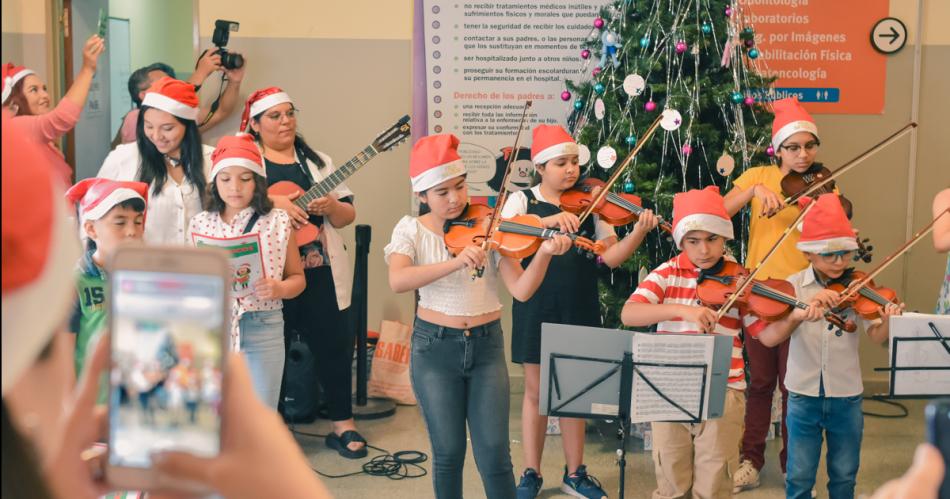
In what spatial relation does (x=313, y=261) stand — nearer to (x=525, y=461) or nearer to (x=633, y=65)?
(x=525, y=461)

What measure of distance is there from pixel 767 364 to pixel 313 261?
6.06 feet

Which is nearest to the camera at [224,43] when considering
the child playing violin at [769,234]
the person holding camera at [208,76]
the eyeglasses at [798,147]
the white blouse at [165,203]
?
the person holding camera at [208,76]

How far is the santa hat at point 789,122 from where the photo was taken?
399cm

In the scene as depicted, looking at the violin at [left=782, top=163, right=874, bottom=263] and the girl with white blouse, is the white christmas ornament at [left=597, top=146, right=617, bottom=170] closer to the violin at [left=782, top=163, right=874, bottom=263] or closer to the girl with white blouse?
the violin at [left=782, top=163, right=874, bottom=263]

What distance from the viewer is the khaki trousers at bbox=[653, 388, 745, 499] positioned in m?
3.45

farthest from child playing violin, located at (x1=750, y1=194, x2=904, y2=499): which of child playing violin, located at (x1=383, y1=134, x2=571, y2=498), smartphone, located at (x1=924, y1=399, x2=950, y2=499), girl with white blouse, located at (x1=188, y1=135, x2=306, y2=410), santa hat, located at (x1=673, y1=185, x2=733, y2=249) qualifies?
smartphone, located at (x1=924, y1=399, x2=950, y2=499)

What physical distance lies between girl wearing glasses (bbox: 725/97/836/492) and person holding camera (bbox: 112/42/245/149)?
2466 mm

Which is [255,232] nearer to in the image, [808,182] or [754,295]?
[754,295]

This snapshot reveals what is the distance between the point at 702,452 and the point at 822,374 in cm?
46

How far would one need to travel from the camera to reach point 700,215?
11.2ft

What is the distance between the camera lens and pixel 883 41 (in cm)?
518

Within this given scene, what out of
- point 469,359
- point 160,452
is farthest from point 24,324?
point 469,359

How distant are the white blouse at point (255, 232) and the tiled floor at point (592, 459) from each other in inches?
35.1

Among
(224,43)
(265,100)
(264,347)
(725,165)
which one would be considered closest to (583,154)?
(725,165)
